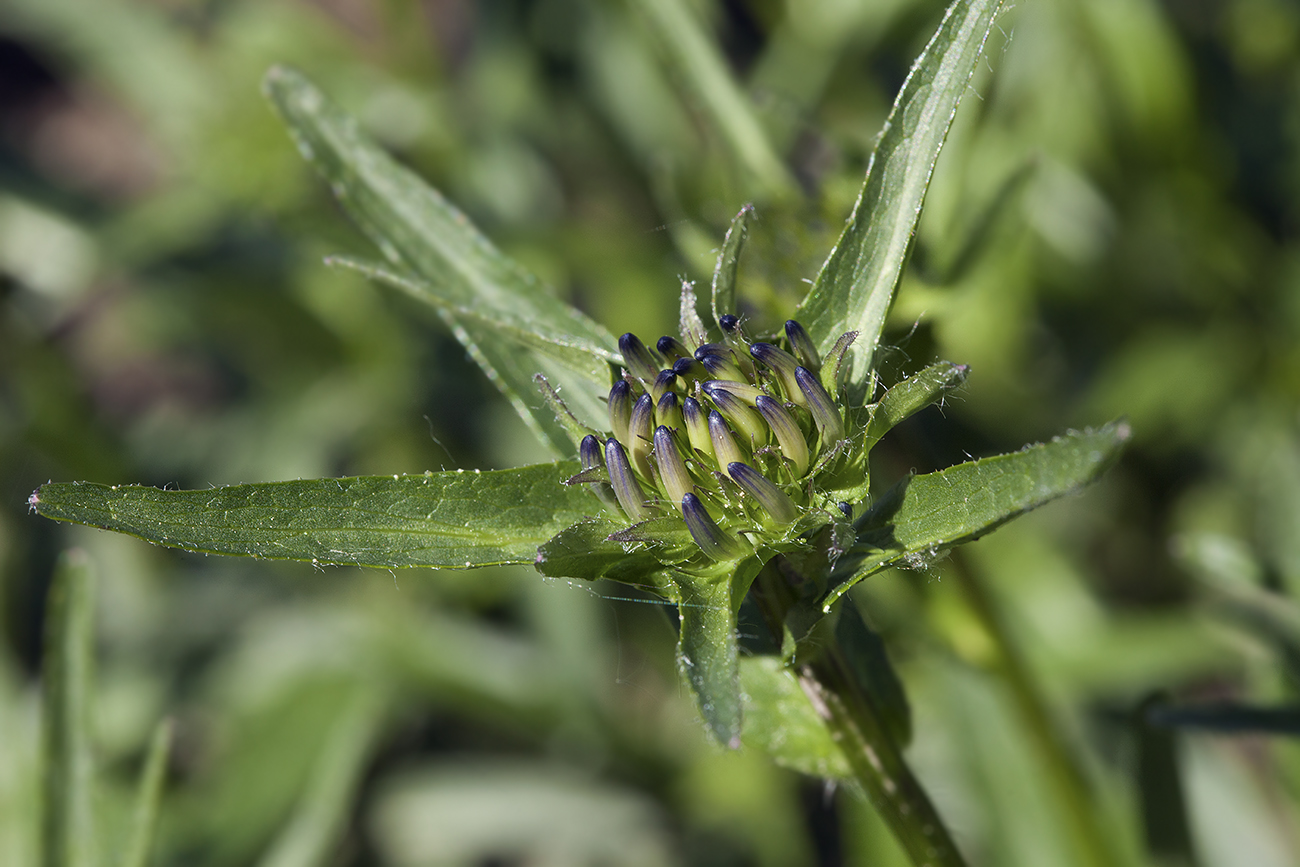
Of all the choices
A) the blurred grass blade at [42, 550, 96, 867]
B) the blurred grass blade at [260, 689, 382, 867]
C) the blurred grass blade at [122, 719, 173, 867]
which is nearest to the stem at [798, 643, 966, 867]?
the blurred grass blade at [122, 719, 173, 867]

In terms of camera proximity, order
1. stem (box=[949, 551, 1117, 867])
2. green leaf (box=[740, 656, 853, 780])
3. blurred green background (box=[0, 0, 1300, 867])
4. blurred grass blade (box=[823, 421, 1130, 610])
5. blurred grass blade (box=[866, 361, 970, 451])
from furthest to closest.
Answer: blurred green background (box=[0, 0, 1300, 867]) < stem (box=[949, 551, 1117, 867]) < green leaf (box=[740, 656, 853, 780]) < blurred grass blade (box=[866, 361, 970, 451]) < blurred grass blade (box=[823, 421, 1130, 610])

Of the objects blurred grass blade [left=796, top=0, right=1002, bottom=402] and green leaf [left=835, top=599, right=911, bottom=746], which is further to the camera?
green leaf [left=835, top=599, right=911, bottom=746]

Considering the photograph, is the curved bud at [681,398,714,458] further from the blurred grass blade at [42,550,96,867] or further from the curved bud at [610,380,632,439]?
the blurred grass blade at [42,550,96,867]

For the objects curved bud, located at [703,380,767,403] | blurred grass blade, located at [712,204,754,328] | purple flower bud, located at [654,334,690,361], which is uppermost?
blurred grass blade, located at [712,204,754,328]

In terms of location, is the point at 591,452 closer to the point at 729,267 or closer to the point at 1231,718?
the point at 729,267

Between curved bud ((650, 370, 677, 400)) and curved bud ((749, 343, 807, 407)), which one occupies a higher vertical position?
curved bud ((650, 370, 677, 400))

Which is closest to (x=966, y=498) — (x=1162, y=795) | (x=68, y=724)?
(x=1162, y=795)

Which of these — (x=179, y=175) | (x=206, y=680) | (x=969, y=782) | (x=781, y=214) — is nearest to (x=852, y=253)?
(x=781, y=214)
